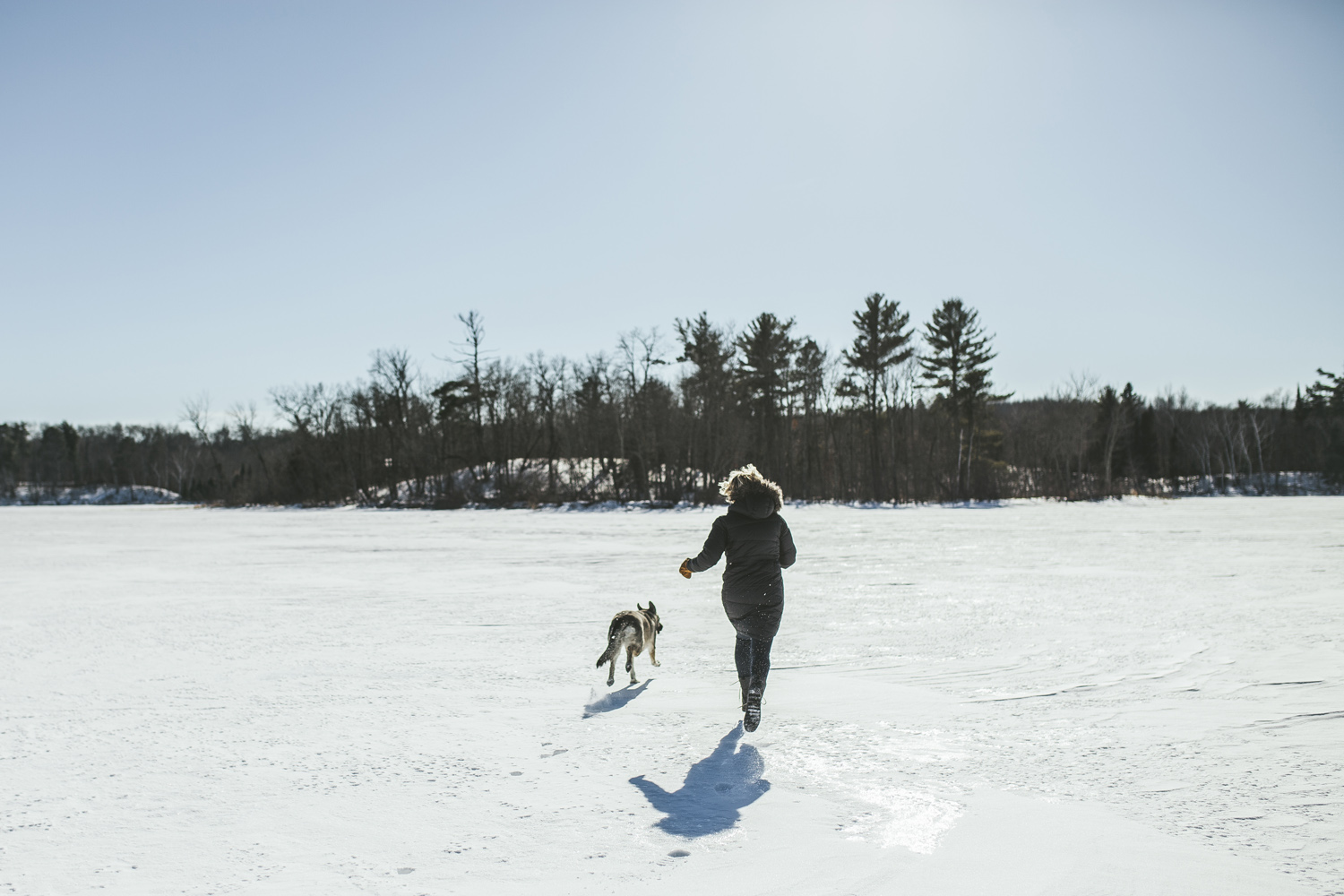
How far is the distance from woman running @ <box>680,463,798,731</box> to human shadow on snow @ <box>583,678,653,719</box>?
44.7 inches

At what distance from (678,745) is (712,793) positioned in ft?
2.83

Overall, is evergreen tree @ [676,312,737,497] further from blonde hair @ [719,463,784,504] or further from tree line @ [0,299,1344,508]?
blonde hair @ [719,463,784,504]

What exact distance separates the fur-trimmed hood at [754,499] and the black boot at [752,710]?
119 centimetres

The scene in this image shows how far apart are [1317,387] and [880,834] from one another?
244 feet

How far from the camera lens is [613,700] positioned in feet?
20.2

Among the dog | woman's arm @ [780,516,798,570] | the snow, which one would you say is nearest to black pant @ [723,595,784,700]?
woman's arm @ [780,516,798,570]

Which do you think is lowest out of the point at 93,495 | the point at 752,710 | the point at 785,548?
the point at 93,495

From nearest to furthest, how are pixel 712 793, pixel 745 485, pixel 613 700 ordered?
pixel 712 793, pixel 745 485, pixel 613 700

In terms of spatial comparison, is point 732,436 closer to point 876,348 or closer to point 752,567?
point 876,348

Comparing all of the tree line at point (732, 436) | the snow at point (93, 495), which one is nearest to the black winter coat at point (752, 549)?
the tree line at point (732, 436)

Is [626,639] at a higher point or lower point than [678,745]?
higher

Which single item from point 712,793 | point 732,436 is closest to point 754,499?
point 712,793

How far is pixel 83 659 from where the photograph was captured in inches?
299

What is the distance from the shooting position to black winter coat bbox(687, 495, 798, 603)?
5.34m
